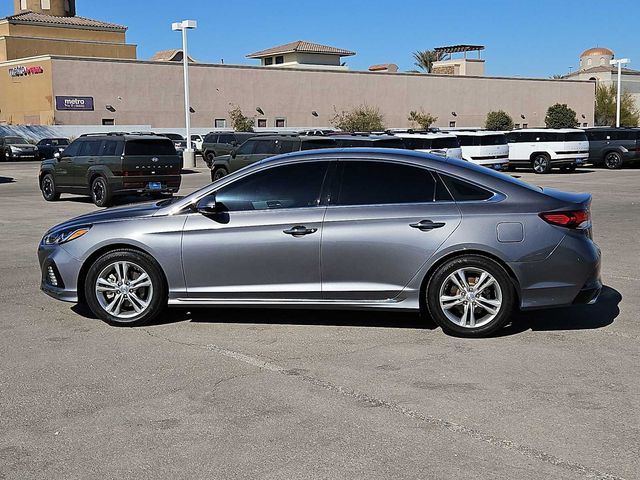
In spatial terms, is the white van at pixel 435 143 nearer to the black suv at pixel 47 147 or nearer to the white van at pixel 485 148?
the white van at pixel 485 148

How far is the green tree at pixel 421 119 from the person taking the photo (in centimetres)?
7350

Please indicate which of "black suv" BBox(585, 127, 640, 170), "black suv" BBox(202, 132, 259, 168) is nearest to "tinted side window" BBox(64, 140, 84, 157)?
"black suv" BBox(202, 132, 259, 168)

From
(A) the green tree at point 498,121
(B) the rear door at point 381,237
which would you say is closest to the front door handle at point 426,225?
(B) the rear door at point 381,237

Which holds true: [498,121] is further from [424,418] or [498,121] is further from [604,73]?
[424,418]

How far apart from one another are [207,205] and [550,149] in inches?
1049

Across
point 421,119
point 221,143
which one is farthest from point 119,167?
point 421,119

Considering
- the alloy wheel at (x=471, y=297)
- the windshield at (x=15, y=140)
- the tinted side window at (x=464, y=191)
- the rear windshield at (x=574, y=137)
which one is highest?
the windshield at (x=15, y=140)

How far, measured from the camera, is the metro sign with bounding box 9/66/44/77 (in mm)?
57006

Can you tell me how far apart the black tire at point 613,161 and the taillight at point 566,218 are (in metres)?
29.2

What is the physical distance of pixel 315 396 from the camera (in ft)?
18.4

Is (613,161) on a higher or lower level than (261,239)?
higher

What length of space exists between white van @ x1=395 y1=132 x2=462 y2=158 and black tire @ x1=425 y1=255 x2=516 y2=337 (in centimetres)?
1942

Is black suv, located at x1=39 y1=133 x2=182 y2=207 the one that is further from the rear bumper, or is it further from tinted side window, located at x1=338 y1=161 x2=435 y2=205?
the rear bumper

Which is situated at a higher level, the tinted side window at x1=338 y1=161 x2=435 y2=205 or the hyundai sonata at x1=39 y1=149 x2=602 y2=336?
the tinted side window at x1=338 y1=161 x2=435 y2=205
